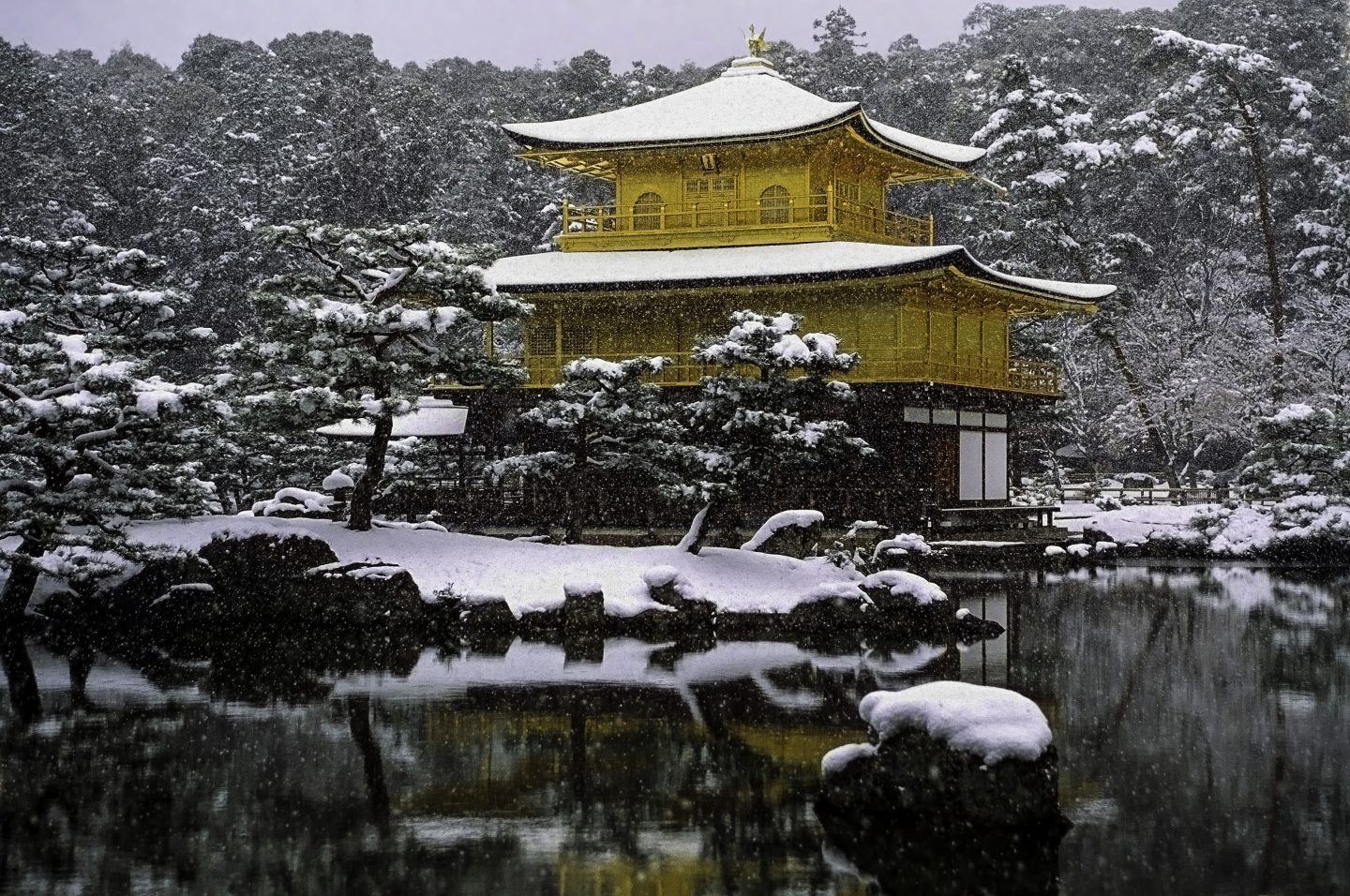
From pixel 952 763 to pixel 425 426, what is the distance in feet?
86.1

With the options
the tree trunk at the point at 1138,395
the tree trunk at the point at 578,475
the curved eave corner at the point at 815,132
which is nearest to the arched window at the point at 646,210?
the curved eave corner at the point at 815,132

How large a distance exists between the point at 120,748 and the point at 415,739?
Result: 9.29 feet

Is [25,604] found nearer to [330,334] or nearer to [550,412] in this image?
[330,334]

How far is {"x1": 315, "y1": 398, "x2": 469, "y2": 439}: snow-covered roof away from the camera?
35500 millimetres

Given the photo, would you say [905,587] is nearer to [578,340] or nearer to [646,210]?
[578,340]

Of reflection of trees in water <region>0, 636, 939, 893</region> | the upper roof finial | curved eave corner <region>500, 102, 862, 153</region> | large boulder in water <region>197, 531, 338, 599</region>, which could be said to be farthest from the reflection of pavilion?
the upper roof finial

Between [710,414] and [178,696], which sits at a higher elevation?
[710,414]

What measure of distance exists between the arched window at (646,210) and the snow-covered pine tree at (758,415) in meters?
12.3

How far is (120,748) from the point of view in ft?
45.8

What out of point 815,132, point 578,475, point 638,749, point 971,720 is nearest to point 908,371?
point 815,132

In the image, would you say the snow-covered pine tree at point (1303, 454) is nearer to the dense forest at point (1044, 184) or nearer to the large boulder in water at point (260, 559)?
the dense forest at point (1044, 184)

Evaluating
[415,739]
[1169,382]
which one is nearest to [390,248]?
[415,739]

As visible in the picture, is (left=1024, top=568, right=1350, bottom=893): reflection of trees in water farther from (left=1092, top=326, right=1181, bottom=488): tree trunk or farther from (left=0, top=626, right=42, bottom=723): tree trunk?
(left=1092, top=326, right=1181, bottom=488): tree trunk

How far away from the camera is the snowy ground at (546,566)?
909 inches
